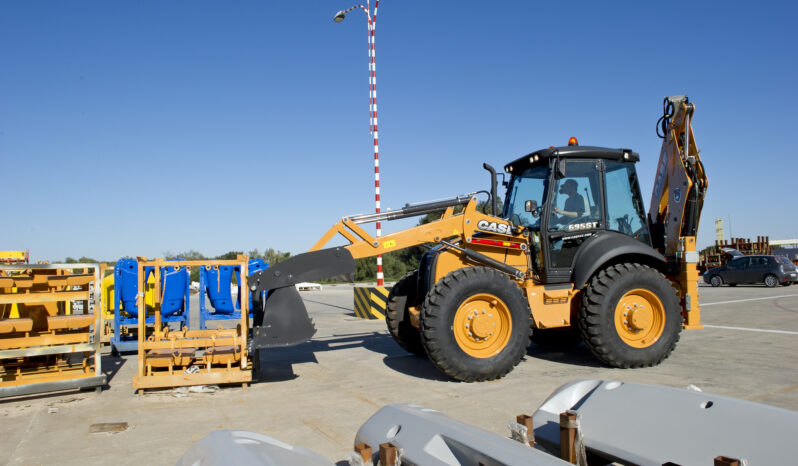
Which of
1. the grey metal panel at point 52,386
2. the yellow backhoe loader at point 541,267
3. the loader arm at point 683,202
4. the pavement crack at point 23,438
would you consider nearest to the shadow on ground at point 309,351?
the yellow backhoe loader at point 541,267

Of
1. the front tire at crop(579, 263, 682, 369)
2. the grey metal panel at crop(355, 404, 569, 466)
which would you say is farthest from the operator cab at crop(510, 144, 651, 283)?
the grey metal panel at crop(355, 404, 569, 466)

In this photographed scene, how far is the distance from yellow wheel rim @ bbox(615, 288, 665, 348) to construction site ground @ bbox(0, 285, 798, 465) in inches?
14.8

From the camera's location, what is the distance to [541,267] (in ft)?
22.6

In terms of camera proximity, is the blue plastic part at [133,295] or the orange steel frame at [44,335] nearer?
the orange steel frame at [44,335]

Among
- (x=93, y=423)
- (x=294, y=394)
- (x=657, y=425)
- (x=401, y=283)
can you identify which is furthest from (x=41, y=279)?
(x=657, y=425)

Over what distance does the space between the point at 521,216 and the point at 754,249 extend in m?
28.0

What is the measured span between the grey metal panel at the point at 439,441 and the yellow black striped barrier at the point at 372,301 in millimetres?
10531

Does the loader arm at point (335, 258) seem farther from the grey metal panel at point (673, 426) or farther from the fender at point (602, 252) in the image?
the grey metal panel at point (673, 426)

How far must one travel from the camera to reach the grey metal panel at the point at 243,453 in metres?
1.74

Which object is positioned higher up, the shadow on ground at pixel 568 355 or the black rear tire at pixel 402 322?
the black rear tire at pixel 402 322

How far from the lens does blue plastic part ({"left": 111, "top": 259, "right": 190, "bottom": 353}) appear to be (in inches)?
329

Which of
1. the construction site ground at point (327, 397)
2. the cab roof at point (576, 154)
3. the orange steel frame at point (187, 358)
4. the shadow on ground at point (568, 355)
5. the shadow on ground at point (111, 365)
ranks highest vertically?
the cab roof at point (576, 154)

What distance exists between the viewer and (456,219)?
263 inches

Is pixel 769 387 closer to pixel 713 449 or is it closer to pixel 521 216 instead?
pixel 521 216
